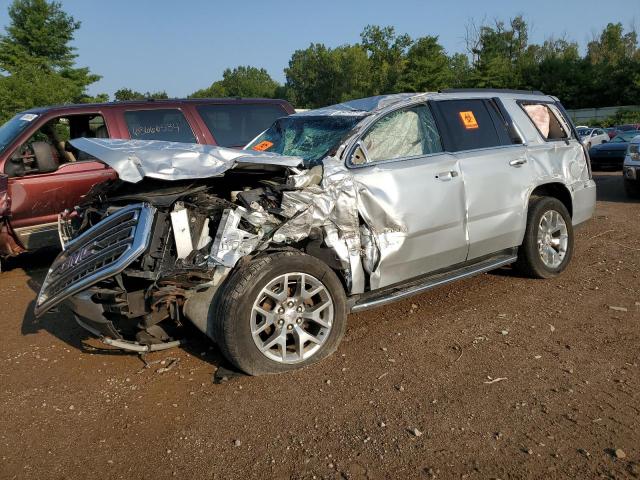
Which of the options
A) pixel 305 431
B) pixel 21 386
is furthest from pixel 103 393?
pixel 305 431

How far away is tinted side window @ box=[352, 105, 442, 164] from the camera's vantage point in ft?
13.9

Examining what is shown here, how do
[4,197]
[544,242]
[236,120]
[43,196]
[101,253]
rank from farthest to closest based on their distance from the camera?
1. [236,120]
2. [43,196]
3. [4,197]
4. [544,242]
5. [101,253]

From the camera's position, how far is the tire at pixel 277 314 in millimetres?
3424

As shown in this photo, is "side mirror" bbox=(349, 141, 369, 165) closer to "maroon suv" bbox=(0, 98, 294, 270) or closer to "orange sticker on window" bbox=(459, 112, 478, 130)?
"orange sticker on window" bbox=(459, 112, 478, 130)

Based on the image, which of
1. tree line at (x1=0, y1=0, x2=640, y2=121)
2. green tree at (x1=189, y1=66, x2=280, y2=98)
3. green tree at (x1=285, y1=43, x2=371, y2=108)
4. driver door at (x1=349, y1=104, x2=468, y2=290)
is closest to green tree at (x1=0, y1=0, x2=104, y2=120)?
tree line at (x1=0, y1=0, x2=640, y2=121)

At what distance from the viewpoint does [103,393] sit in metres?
3.58

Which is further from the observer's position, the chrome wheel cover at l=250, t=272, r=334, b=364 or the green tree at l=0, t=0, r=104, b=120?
the green tree at l=0, t=0, r=104, b=120

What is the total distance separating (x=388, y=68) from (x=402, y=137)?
62973 millimetres

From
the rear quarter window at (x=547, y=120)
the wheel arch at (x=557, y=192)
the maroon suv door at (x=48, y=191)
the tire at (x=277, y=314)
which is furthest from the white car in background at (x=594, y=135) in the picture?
the tire at (x=277, y=314)

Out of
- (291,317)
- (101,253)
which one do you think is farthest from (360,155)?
(101,253)

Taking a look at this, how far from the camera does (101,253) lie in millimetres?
3525

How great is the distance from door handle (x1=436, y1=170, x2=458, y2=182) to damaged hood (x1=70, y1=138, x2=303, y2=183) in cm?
120

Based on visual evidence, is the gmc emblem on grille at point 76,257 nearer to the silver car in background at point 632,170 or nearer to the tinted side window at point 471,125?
the tinted side window at point 471,125

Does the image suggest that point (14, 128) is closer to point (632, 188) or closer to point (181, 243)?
point (181, 243)
